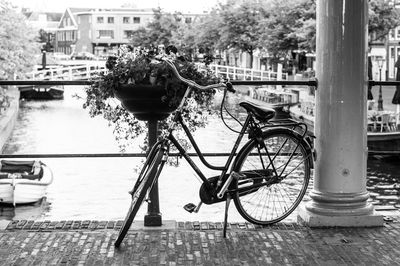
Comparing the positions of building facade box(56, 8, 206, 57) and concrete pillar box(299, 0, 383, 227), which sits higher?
building facade box(56, 8, 206, 57)

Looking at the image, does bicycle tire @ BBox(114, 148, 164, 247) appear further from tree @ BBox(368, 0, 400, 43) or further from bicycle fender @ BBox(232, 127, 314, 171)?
tree @ BBox(368, 0, 400, 43)

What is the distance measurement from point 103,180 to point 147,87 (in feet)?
69.6

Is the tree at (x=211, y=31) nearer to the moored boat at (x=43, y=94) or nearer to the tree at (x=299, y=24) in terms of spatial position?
the tree at (x=299, y=24)

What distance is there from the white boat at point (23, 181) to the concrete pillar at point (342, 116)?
17.5 metres

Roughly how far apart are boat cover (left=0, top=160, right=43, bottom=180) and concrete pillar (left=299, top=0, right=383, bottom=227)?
18.0 m

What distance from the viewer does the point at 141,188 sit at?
17.6ft

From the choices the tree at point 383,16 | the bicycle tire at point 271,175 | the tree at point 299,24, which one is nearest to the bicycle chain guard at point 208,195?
the bicycle tire at point 271,175

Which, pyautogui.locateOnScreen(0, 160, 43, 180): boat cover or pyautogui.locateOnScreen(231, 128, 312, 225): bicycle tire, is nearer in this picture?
pyautogui.locateOnScreen(231, 128, 312, 225): bicycle tire

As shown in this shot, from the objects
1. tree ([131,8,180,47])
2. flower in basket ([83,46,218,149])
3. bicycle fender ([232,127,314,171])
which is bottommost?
bicycle fender ([232,127,314,171])

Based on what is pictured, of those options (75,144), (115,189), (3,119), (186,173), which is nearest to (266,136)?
(115,189)

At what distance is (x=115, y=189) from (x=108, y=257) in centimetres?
1984

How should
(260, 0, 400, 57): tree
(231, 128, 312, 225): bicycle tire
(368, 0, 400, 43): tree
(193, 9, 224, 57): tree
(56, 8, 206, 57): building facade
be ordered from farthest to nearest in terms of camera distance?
(56, 8, 206, 57): building facade → (193, 9, 224, 57): tree → (260, 0, 400, 57): tree → (368, 0, 400, 43): tree → (231, 128, 312, 225): bicycle tire

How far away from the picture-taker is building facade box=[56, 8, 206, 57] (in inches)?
5276

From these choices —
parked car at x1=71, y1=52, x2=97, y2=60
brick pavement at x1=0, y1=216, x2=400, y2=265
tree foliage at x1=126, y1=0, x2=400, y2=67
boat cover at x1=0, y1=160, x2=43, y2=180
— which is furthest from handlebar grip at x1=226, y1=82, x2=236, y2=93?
parked car at x1=71, y1=52, x2=97, y2=60
